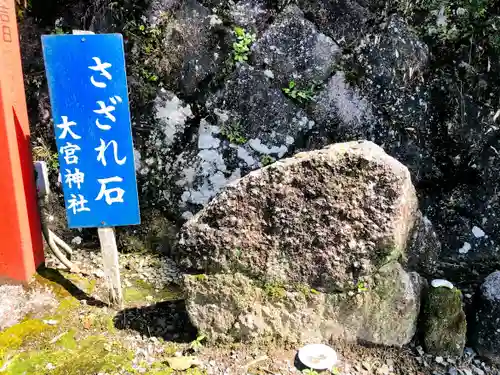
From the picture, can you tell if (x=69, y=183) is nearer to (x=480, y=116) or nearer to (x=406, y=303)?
(x=406, y=303)

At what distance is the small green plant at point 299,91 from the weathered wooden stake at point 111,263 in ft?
6.39

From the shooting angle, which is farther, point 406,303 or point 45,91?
point 45,91

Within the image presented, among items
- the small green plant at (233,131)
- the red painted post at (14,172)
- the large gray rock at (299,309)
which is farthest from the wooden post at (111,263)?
the small green plant at (233,131)

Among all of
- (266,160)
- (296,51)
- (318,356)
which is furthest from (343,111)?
(318,356)

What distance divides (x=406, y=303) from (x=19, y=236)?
2545 mm

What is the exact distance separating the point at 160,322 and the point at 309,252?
3.88 ft

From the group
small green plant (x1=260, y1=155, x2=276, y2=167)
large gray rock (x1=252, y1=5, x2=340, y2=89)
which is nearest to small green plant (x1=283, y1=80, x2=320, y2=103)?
large gray rock (x1=252, y1=5, x2=340, y2=89)

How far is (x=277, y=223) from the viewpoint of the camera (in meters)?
2.63

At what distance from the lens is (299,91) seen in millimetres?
3949

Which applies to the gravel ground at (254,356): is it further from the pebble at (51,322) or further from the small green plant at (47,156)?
the small green plant at (47,156)

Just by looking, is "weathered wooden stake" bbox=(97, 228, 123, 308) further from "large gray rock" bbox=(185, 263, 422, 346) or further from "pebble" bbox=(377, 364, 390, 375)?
"pebble" bbox=(377, 364, 390, 375)

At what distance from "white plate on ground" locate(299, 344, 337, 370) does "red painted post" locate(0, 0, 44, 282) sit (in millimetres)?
1971

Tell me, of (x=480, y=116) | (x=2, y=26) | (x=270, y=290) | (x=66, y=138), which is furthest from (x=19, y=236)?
(x=480, y=116)

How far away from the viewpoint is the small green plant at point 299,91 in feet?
13.0
